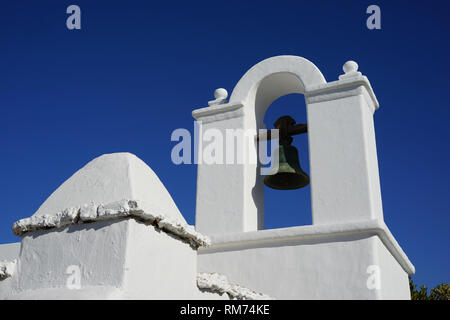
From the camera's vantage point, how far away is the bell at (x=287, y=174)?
18.7ft

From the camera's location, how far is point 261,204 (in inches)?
223

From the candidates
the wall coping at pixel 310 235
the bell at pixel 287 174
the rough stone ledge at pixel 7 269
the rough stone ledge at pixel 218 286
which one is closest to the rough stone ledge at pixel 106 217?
the rough stone ledge at pixel 7 269

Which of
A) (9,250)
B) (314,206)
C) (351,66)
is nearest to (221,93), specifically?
A: (351,66)

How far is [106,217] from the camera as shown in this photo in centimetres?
238

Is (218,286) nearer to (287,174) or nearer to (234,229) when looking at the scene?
(234,229)

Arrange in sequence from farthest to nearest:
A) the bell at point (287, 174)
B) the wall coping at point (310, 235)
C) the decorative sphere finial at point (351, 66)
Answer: the bell at point (287, 174)
the decorative sphere finial at point (351, 66)
the wall coping at point (310, 235)

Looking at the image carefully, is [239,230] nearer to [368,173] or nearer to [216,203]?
[216,203]

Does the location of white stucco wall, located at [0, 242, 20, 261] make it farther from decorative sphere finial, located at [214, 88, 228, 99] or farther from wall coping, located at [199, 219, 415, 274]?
decorative sphere finial, located at [214, 88, 228, 99]

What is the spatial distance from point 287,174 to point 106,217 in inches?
143

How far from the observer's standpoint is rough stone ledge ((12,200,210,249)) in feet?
7.70

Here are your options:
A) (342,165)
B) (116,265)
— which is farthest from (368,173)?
(116,265)

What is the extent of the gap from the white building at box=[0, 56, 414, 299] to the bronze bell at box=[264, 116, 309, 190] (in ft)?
0.87

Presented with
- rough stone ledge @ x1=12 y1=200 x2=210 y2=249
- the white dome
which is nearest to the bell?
the white dome

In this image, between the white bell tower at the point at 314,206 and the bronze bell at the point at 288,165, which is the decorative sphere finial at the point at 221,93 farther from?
the bronze bell at the point at 288,165
